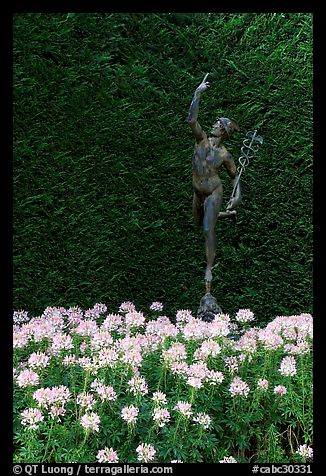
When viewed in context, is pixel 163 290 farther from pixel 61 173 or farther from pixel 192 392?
pixel 192 392

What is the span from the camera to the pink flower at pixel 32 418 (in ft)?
8.20

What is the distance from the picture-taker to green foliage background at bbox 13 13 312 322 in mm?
4992

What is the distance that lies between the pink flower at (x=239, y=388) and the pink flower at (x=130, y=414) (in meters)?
0.52

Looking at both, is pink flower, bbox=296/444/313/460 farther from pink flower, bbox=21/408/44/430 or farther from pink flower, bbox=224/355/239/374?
pink flower, bbox=21/408/44/430

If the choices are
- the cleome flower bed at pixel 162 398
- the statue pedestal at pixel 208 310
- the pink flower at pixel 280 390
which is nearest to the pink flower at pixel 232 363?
the cleome flower bed at pixel 162 398

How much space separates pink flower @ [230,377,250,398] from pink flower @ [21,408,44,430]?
937 millimetres

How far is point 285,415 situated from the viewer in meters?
2.83

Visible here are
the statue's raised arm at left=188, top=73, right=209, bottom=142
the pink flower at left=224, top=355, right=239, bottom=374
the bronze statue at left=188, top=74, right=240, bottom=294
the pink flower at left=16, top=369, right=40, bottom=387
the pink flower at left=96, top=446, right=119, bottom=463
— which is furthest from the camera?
the bronze statue at left=188, top=74, right=240, bottom=294

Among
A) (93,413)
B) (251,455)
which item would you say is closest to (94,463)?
(93,413)

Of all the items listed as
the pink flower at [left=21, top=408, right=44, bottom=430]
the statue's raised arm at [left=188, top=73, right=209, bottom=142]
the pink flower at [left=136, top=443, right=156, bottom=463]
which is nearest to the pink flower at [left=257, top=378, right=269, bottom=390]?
the pink flower at [left=136, top=443, right=156, bottom=463]

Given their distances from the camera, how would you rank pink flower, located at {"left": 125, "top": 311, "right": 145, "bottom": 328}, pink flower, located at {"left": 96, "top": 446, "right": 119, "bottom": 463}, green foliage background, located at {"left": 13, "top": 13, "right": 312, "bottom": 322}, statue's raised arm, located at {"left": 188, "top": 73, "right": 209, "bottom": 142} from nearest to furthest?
pink flower, located at {"left": 96, "top": 446, "right": 119, "bottom": 463}
pink flower, located at {"left": 125, "top": 311, "right": 145, "bottom": 328}
statue's raised arm, located at {"left": 188, "top": 73, "right": 209, "bottom": 142}
green foliage background, located at {"left": 13, "top": 13, "right": 312, "bottom": 322}

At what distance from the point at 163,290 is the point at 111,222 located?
0.81m

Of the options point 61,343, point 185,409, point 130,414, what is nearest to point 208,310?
point 61,343

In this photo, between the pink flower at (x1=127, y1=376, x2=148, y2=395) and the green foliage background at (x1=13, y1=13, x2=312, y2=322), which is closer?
the pink flower at (x1=127, y1=376, x2=148, y2=395)
